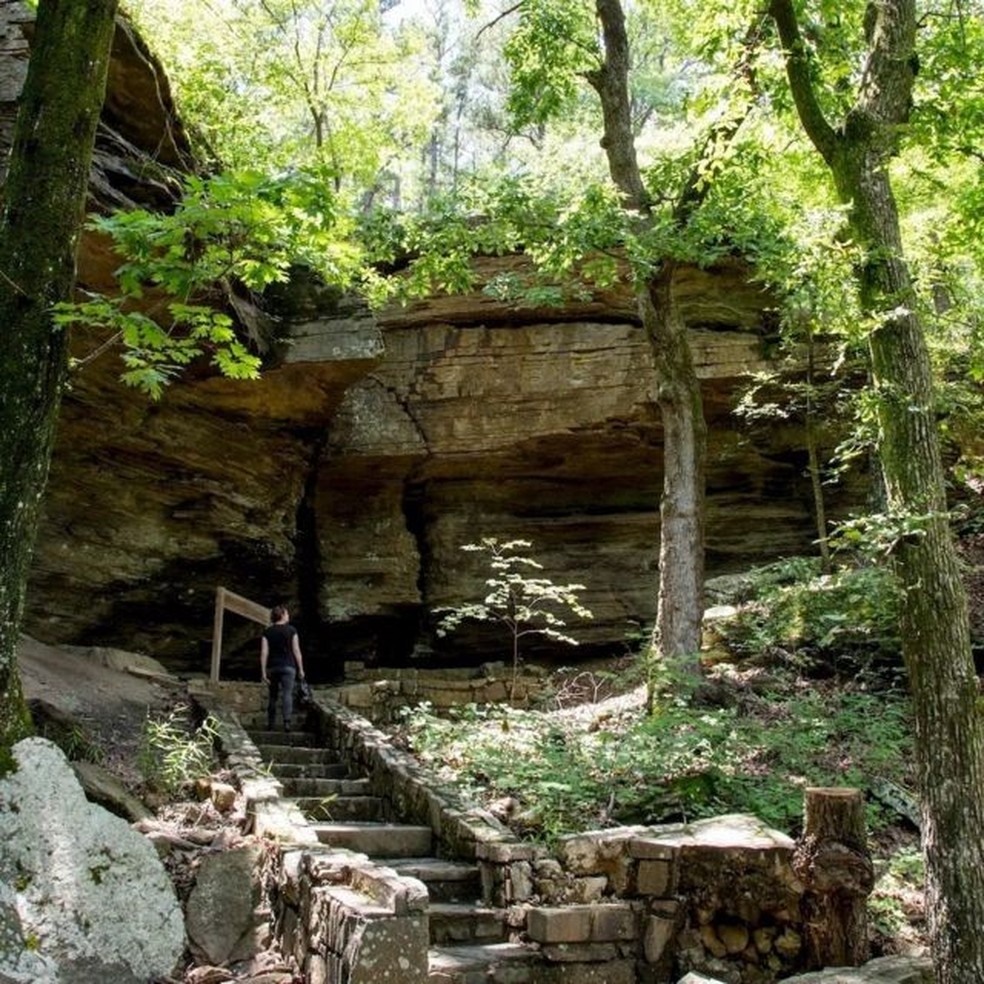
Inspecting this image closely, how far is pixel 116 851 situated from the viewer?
191 inches

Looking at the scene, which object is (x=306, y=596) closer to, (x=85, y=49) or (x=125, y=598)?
(x=125, y=598)

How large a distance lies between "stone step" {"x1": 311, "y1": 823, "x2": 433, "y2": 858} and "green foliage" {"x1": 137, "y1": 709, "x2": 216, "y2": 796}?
1.06 meters

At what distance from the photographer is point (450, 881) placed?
5.83 meters

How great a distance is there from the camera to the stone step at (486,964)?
4859 millimetres

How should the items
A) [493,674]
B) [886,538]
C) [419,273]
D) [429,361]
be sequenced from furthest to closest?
[429,361]
[493,674]
[419,273]
[886,538]

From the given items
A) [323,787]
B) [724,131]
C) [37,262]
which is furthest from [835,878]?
[724,131]

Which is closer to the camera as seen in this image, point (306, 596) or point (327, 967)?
point (327, 967)

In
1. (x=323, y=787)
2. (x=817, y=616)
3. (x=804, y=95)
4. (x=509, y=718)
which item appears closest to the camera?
(x=804, y=95)

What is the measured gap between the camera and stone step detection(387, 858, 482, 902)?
18.9 feet

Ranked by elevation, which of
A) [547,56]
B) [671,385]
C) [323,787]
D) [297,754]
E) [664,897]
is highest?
[547,56]

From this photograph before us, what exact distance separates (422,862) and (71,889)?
2.42 m

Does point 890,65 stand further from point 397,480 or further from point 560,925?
point 397,480

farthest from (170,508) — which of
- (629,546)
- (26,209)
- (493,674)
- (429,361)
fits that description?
(26,209)

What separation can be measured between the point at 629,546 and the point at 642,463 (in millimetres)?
1512
